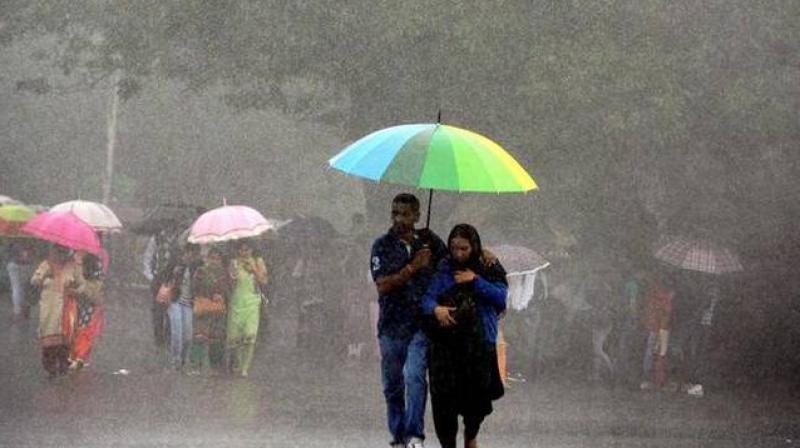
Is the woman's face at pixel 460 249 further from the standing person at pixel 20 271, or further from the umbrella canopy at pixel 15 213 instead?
the standing person at pixel 20 271

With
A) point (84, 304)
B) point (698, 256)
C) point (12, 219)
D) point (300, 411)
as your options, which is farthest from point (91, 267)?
point (698, 256)

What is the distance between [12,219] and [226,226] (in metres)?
5.74

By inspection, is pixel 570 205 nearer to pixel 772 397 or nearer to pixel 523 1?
pixel 523 1

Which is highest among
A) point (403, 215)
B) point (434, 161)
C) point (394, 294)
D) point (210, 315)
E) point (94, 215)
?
point (434, 161)

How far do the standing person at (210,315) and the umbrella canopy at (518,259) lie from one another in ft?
9.49

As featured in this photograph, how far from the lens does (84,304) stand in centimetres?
1338

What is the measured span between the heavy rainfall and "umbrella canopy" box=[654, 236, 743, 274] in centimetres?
3

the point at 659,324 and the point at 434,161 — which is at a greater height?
the point at 434,161

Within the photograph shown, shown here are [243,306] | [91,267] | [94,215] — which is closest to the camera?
[91,267]

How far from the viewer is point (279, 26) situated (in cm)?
1858

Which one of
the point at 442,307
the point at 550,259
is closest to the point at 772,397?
the point at 550,259

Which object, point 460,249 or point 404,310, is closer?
point 460,249

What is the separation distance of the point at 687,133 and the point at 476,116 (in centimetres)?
272

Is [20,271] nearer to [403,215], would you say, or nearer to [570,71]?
[570,71]
